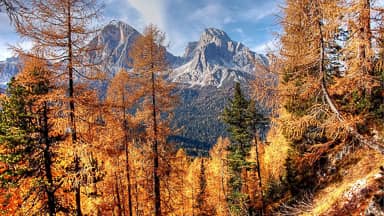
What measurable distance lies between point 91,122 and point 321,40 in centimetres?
742

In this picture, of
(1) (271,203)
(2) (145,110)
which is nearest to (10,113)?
(2) (145,110)

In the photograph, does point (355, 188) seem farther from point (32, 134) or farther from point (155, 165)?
point (32, 134)

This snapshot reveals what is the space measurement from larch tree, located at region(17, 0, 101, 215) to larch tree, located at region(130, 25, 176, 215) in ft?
15.0

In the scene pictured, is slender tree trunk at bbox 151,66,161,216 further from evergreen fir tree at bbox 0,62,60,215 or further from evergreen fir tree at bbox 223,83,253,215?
evergreen fir tree at bbox 223,83,253,215

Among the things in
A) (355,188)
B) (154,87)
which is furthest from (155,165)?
(355,188)

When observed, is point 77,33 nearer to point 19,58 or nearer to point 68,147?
point 19,58

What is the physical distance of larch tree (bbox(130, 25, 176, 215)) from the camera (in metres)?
14.1

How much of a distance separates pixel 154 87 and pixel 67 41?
543 centimetres

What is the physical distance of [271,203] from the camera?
23.9 m

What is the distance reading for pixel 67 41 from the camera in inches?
373

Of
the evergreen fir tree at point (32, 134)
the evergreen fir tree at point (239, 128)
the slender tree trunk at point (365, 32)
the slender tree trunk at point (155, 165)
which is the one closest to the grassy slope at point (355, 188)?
the slender tree trunk at point (365, 32)

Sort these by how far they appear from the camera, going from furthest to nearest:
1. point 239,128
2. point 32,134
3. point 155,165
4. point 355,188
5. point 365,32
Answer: point 239,128 < point 155,165 < point 32,134 < point 355,188 < point 365,32

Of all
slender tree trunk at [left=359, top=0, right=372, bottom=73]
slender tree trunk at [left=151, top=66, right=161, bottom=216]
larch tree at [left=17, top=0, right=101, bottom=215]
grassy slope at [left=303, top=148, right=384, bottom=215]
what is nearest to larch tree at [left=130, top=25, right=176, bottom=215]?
slender tree trunk at [left=151, top=66, right=161, bottom=216]

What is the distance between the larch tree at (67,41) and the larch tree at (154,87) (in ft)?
15.0
